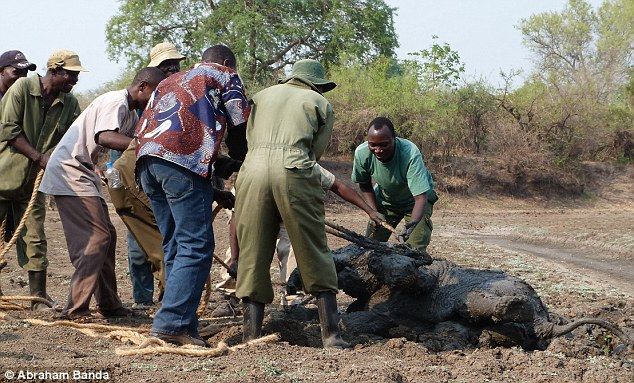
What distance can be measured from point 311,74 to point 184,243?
4.75 ft

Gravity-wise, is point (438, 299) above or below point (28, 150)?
below

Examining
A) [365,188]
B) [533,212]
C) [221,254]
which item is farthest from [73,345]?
[533,212]

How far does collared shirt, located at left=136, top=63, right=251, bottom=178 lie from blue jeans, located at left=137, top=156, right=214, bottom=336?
9 centimetres

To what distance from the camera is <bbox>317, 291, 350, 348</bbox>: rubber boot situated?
5.58 m

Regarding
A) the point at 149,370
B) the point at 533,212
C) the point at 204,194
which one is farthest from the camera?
the point at 533,212

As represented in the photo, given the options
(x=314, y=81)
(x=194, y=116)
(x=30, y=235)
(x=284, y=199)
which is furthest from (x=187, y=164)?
(x=30, y=235)

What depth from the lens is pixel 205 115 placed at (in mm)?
5453

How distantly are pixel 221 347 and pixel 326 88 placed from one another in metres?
1.93

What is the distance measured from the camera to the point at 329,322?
5598 millimetres

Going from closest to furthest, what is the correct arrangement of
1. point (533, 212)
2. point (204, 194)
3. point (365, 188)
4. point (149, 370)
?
point (149, 370) < point (204, 194) < point (365, 188) < point (533, 212)

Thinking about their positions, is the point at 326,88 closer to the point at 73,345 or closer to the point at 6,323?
the point at 73,345

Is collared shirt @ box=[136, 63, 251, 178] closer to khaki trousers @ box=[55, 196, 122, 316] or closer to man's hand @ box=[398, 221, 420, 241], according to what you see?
khaki trousers @ box=[55, 196, 122, 316]

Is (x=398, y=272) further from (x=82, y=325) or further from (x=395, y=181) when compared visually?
(x=82, y=325)

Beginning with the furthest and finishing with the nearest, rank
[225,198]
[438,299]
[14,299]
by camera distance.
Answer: [14,299], [438,299], [225,198]
